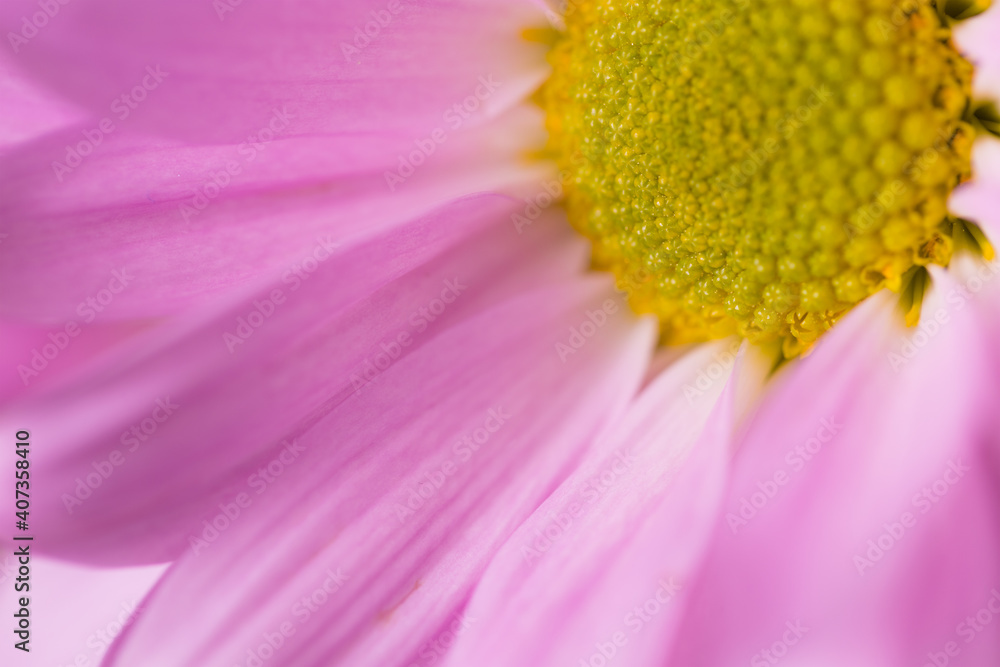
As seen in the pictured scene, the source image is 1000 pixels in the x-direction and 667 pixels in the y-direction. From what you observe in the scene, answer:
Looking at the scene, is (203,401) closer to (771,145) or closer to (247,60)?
(247,60)

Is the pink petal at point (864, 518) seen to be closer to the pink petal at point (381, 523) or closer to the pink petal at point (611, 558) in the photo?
the pink petal at point (611, 558)

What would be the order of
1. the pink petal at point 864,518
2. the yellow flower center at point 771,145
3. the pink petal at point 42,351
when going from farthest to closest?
1. the pink petal at point 42,351
2. the yellow flower center at point 771,145
3. the pink petal at point 864,518

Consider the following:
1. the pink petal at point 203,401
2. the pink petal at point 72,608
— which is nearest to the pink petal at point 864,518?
the pink petal at point 203,401

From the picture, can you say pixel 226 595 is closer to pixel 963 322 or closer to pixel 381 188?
pixel 381 188

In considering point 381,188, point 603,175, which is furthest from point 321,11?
point 603,175

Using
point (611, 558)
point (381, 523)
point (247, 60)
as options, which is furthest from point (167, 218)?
point (611, 558)

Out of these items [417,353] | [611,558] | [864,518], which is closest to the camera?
[864,518]

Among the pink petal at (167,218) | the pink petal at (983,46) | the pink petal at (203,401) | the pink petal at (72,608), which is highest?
the pink petal at (983,46)
